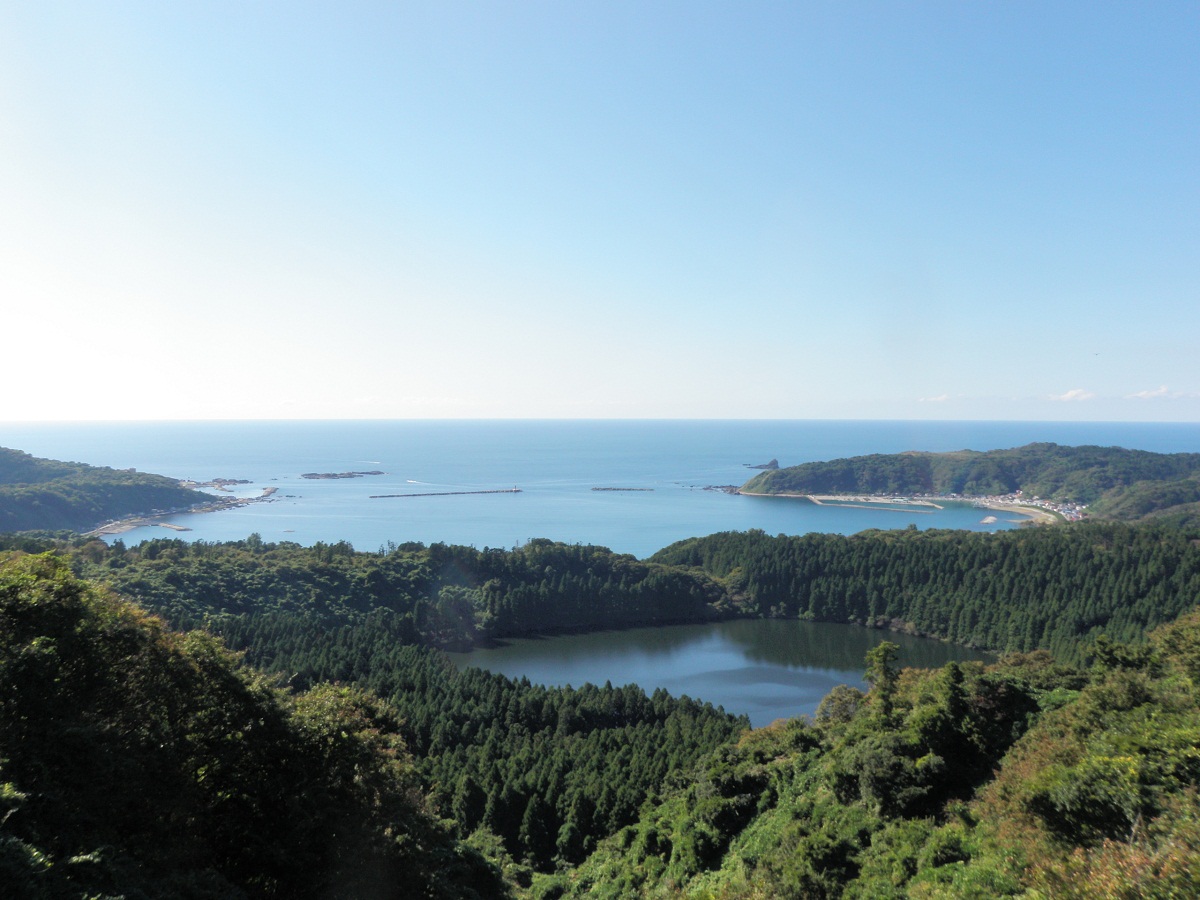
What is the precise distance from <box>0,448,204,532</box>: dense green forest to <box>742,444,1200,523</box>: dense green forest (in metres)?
85.3

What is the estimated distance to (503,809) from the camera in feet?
63.3

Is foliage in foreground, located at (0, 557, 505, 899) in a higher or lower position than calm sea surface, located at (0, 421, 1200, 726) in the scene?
higher

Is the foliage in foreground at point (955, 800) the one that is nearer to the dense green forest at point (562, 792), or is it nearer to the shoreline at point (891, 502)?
the dense green forest at point (562, 792)

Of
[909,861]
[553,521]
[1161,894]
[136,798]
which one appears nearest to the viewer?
[1161,894]

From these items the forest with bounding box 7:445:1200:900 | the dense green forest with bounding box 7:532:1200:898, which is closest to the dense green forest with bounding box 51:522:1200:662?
the forest with bounding box 7:445:1200:900

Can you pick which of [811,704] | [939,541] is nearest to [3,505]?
[811,704]

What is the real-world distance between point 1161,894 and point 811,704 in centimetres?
2965

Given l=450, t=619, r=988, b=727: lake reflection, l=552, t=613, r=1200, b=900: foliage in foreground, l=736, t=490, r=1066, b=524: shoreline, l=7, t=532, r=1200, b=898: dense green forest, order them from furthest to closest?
l=736, t=490, r=1066, b=524: shoreline, l=450, t=619, r=988, b=727: lake reflection, l=552, t=613, r=1200, b=900: foliage in foreground, l=7, t=532, r=1200, b=898: dense green forest

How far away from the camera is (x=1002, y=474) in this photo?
113625 millimetres

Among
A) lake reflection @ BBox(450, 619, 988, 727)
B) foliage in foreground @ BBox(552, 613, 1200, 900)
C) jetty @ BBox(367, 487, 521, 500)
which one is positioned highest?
foliage in foreground @ BBox(552, 613, 1200, 900)

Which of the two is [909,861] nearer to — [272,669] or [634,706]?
[634,706]

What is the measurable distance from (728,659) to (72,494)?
260ft

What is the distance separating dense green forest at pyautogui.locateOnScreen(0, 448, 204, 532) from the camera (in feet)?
237

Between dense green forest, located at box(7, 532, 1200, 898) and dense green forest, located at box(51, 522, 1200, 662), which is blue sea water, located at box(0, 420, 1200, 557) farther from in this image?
dense green forest, located at box(7, 532, 1200, 898)
